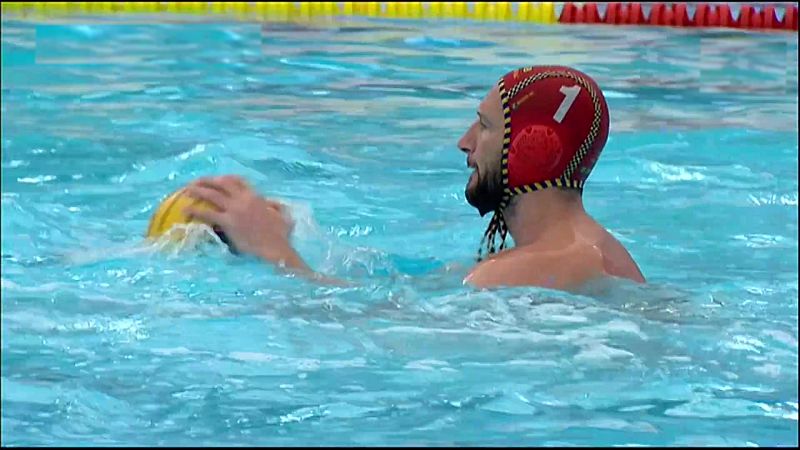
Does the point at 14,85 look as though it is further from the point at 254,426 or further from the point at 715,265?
the point at 254,426

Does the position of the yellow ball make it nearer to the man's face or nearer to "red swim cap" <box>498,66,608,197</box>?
the man's face

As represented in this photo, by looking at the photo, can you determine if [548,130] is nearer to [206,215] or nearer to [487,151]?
[487,151]

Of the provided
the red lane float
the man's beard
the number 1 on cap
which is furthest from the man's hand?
the red lane float

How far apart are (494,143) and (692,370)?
2.58 ft

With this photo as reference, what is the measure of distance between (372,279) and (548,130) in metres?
0.80

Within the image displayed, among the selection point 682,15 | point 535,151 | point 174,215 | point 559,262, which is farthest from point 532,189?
point 682,15

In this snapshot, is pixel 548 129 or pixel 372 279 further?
pixel 372 279

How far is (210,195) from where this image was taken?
354 cm

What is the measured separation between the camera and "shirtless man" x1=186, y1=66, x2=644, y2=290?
3471 millimetres

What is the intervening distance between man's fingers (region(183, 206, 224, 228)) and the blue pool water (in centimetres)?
12

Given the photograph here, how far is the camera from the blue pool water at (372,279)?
2.95 metres

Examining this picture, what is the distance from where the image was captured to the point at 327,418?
2.91 meters

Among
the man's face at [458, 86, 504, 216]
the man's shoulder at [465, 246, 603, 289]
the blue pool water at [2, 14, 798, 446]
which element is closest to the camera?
the blue pool water at [2, 14, 798, 446]

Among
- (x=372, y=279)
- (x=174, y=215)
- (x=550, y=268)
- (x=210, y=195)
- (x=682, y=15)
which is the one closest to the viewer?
(x=550, y=268)
